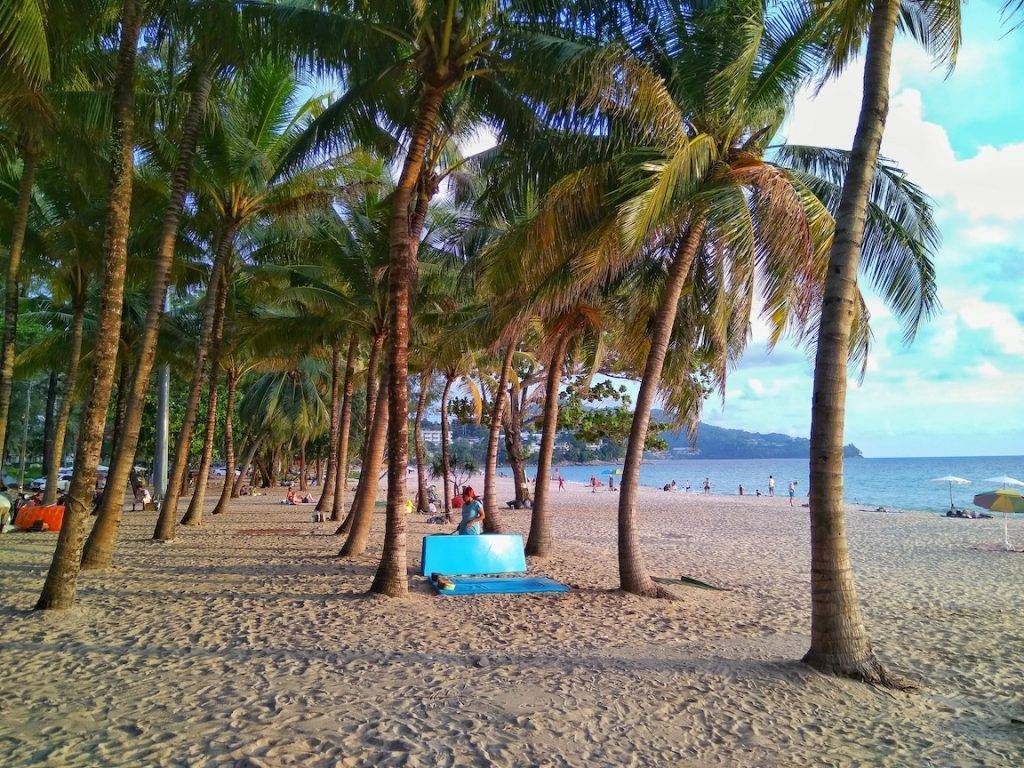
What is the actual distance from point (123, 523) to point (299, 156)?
11.1 metres

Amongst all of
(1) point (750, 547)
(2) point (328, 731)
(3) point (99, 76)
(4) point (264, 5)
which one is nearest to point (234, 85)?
(3) point (99, 76)

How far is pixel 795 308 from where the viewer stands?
8.59 m

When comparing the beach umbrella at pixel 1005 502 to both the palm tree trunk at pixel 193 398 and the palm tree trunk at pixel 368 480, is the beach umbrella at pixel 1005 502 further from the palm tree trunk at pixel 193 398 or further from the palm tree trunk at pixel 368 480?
the palm tree trunk at pixel 193 398

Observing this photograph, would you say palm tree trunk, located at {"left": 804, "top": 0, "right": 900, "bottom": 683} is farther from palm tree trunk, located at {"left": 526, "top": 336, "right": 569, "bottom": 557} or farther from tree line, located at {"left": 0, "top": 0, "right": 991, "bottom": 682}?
palm tree trunk, located at {"left": 526, "top": 336, "right": 569, "bottom": 557}

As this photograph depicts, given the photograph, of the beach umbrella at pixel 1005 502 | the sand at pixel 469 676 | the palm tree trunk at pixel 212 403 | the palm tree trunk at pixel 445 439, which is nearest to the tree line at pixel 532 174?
the sand at pixel 469 676

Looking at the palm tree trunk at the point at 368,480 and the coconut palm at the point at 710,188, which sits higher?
the coconut palm at the point at 710,188

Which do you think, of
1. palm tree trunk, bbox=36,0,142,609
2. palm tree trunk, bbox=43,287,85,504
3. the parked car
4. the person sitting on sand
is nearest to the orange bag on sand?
palm tree trunk, bbox=43,287,85,504

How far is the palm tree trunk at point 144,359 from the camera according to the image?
8562 mm

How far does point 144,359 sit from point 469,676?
6547 millimetres

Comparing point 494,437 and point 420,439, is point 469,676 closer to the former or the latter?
point 494,437

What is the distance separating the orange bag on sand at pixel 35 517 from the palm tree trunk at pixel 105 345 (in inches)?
332

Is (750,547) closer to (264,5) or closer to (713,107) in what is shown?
(713,107)

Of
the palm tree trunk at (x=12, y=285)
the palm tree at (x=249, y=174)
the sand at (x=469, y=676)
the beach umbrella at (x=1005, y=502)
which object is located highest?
the palm tree at (x=249, y=174)

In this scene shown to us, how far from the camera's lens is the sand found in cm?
394
